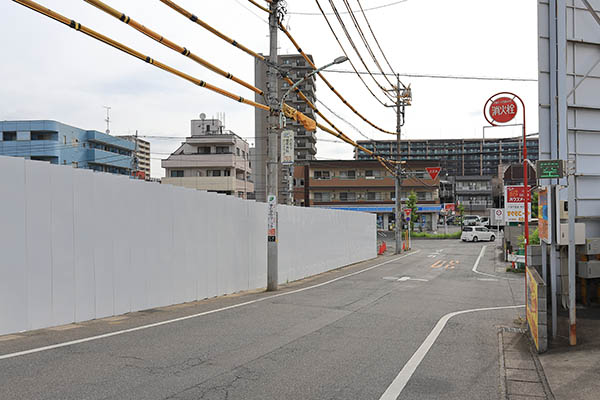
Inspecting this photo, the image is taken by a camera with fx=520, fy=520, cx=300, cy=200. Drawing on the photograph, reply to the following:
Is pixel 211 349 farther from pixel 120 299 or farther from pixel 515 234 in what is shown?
pixel 515 234

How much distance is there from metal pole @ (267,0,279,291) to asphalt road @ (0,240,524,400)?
126 inches

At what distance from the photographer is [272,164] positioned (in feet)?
52.9

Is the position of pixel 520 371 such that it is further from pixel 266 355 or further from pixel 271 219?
pixel 271 219

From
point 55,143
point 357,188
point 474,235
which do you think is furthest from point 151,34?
point 357,188

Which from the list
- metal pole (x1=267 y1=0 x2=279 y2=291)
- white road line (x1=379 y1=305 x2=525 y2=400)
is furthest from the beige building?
white road line (x1=379 y1=305 x2=525 y2=400)

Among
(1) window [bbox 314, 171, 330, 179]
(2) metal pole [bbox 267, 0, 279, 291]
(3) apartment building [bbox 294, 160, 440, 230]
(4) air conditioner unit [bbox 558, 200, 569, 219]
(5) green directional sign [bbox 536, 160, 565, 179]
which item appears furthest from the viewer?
(1) window [bbox 314, 171, 330, 179]

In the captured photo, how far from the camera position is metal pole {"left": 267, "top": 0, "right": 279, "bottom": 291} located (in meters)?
15.7

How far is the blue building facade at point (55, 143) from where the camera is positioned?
184 ft

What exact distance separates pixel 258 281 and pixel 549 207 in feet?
33.5

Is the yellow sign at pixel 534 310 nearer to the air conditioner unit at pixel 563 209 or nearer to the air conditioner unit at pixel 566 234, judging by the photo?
the air conditioner unit at pixel 566 234

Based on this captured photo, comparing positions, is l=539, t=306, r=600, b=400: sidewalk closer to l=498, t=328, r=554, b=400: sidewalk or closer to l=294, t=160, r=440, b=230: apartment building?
l=498, t=328, r=554, b=400: sidewalk

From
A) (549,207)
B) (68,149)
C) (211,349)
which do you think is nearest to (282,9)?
(549,207)

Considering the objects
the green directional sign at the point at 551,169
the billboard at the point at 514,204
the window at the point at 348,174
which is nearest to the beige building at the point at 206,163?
the window at the point at 348,174

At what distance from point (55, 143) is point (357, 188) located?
38588 millimetres
